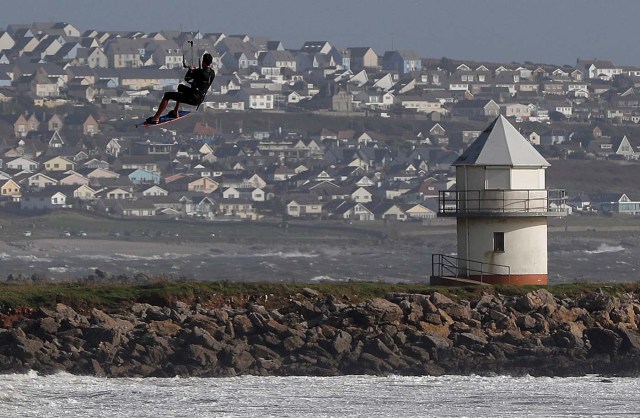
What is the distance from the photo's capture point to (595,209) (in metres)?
124

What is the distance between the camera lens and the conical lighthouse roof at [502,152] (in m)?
34.3

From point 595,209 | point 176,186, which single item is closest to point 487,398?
point 595,209

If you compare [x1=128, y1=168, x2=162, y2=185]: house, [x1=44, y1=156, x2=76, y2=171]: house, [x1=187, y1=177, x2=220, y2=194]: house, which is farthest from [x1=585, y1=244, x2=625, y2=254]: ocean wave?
[x1=44, y1=156, x2=76, y2=171]: house

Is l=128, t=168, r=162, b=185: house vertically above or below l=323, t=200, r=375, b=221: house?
above

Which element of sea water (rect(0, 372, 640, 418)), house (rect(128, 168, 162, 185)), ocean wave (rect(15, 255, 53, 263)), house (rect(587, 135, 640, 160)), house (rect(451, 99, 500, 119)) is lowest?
sea water (rect(0, 372, 640, 418))

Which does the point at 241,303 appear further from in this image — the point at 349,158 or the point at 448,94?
the point at 448,94

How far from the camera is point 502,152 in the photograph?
34531mm

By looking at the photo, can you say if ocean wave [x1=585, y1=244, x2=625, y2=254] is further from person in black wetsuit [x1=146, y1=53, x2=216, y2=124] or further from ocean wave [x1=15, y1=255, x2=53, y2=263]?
person in black wetsuit [x1=146, y1=53, x2=216, y2=124]

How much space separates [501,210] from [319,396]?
695 cm

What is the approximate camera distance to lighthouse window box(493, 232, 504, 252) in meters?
34.6

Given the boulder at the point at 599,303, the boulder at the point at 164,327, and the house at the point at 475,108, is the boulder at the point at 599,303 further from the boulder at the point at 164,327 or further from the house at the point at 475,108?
the house at the point at 475,108

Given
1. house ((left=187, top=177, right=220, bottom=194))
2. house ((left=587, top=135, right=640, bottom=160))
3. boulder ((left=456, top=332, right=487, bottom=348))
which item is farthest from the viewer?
house ((left=587, top=135, right=640, bottom=160))

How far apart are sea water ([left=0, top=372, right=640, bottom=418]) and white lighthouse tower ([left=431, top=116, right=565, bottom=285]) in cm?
413

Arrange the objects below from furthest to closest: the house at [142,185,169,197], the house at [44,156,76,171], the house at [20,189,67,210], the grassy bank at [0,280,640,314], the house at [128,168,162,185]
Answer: the house at [44,156,76,171], the house at [128,168,162,185], the house at [142,185,169,197], the house at [20,189,67,210], the grassy bank at [0,280,640,314]
